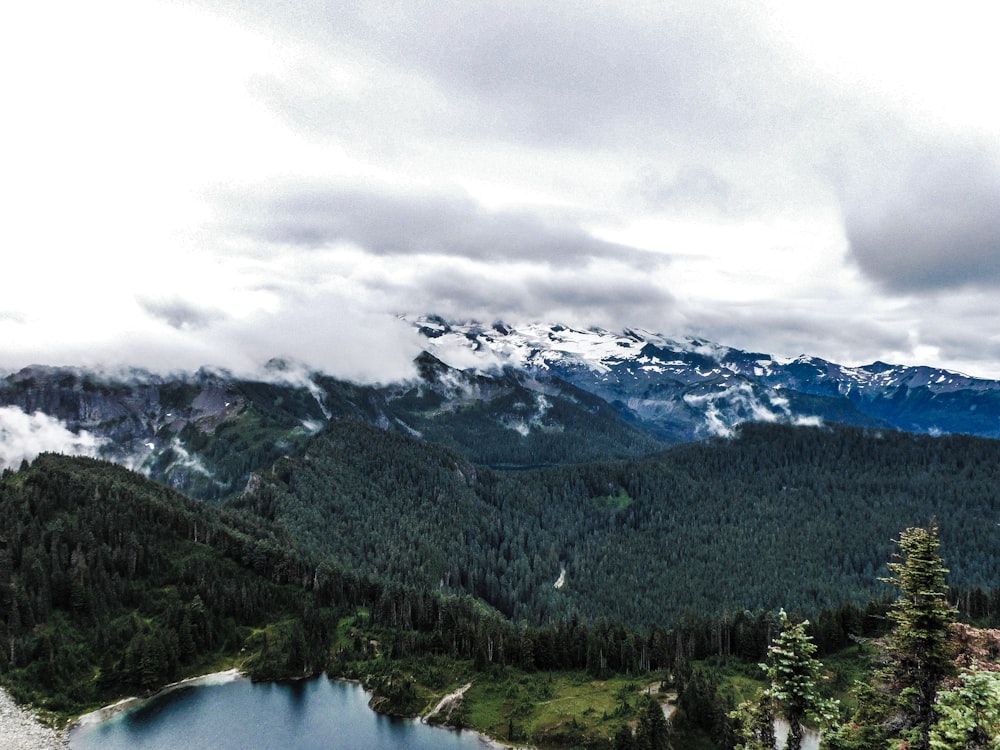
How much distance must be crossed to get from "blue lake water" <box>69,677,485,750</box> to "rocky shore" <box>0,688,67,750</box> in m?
3.99

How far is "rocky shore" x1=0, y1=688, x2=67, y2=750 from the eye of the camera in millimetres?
126750

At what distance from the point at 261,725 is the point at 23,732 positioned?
156 feet

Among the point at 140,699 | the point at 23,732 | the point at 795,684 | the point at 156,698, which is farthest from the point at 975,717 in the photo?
the point at 140,699

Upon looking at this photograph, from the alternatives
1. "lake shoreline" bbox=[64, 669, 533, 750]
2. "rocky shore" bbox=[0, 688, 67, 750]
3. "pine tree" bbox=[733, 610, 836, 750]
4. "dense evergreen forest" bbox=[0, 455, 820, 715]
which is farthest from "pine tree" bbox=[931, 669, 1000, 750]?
"rocky shore" bbox=[0, 688, 67, 750]

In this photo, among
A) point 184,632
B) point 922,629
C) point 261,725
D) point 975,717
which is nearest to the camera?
point 975,717

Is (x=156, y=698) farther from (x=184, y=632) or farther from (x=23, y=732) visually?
(x=23, y=732)

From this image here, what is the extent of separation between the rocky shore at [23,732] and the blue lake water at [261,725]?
3.99 meters

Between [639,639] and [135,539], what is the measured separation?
15752cm

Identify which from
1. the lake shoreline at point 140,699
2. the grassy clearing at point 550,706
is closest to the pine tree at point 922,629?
the grassy clearing at point 550,706

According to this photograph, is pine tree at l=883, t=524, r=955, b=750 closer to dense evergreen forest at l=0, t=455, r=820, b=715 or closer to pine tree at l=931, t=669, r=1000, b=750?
Answer: pine tree at l=931, t=669, r=1000, b=750

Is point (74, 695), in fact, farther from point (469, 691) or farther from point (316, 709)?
point (469, 691)

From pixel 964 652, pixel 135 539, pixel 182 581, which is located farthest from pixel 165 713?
pixel 964 652

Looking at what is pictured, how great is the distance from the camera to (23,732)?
131m

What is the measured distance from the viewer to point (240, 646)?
180m
